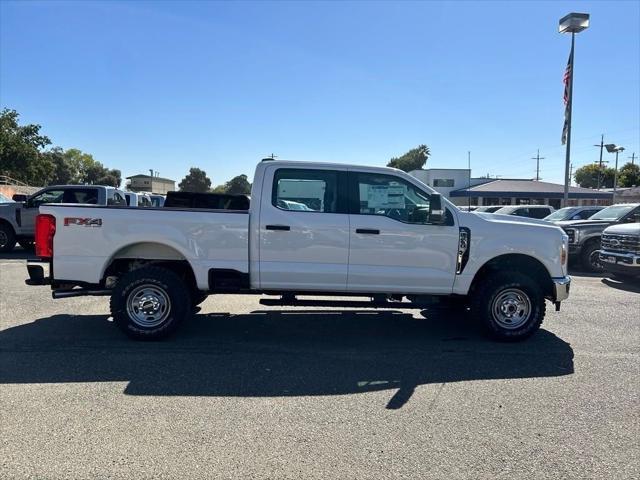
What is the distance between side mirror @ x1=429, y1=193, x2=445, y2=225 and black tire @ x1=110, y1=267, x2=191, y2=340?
301 cm

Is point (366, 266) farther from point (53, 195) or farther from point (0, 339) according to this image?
point (53, 195)

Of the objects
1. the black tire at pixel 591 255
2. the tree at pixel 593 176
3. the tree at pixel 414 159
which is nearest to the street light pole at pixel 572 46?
the black tire at pixel 591 255

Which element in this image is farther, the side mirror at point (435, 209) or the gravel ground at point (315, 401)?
the side mirror at point (435, 209)

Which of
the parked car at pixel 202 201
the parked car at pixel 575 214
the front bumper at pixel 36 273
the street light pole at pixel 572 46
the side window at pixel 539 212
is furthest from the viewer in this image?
the side window at pixel 539 212

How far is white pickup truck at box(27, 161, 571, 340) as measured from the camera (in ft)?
19.2

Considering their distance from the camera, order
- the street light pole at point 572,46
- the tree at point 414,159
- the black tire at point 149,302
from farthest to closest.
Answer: the tree at point 414,159 < the street light pole at point 572,46 < the black tire at point 149,302

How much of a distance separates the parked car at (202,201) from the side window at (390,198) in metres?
1.60

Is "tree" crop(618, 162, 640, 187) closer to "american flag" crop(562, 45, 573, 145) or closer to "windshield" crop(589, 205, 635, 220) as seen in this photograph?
"american flag" crop(562, 45, 573, 145)

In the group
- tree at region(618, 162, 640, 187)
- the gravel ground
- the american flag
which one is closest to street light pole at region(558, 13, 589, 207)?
the american flag

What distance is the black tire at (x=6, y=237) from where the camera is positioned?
14414 millimetres

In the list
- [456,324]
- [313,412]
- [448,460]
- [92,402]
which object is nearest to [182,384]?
[92,402]

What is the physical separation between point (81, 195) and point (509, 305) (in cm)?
1153

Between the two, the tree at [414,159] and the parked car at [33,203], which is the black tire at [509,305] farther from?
the tree at [414,159]

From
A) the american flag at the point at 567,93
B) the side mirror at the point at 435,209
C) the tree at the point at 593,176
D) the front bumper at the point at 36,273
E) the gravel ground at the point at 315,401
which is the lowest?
the gravel ground at the point at 315,401
